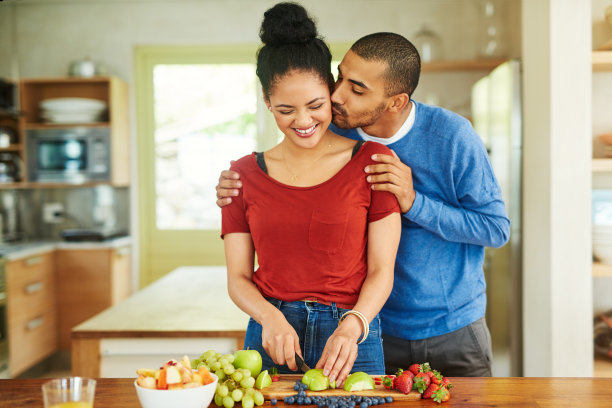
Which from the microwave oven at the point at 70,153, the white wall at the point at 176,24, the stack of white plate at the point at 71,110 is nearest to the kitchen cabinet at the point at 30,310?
the microwave oven at the point at 70,153

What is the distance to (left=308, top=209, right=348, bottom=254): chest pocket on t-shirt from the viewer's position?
137 centimetres

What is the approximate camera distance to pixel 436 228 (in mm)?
1563

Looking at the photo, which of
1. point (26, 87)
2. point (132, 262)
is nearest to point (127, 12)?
point (26, 87)

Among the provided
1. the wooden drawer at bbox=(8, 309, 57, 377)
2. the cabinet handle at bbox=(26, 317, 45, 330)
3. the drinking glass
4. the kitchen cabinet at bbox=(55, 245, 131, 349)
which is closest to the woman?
the drinking glass

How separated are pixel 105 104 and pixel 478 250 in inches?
153

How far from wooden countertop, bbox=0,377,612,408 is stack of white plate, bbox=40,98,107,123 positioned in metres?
3.63

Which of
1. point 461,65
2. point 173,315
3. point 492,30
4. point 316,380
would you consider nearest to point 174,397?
point 316,380

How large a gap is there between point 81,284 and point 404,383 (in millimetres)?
3802

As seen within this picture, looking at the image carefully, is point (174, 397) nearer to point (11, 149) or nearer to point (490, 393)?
point (490, 393)

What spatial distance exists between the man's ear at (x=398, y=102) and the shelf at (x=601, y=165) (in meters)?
1.43

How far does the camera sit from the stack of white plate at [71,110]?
4.62m

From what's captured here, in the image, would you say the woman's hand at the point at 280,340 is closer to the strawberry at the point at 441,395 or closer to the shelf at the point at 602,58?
the strawberry at the point at 441,395

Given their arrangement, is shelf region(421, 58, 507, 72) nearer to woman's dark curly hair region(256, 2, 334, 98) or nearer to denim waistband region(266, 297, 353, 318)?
woman's dark curly hair region(256, 2, 334, 98)

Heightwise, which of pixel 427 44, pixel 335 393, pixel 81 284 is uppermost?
pixel 427 44
